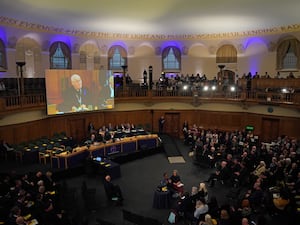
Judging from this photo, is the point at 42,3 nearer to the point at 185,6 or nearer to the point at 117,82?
the point at 185,6

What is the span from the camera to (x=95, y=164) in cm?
1514

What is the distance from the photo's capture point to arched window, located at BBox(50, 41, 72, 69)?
2266 cm

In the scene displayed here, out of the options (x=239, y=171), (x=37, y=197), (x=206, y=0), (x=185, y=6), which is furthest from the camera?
(x=185, y=6)

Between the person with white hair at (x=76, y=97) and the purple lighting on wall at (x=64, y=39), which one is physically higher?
the purple lighting on wall at (x=64, y=39)

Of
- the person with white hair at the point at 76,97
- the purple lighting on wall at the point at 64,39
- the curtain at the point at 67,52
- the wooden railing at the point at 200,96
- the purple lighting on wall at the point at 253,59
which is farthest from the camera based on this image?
the purple lighting on wall at the point at 253,59

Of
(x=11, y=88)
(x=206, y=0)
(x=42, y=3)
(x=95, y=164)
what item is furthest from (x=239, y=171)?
(x=11, y=88)

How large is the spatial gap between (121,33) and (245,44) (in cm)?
1035

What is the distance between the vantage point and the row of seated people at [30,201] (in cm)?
873

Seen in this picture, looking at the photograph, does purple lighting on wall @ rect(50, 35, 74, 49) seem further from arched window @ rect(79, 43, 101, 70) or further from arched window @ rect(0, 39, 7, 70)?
arched window @ rect(0, 39, 7, 70)

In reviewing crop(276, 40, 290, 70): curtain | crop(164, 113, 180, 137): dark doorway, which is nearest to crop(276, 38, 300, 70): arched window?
crop(276, 40, 290, 70): curtain

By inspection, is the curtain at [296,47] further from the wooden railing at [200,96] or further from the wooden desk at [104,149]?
the wooden desk at [104,149]

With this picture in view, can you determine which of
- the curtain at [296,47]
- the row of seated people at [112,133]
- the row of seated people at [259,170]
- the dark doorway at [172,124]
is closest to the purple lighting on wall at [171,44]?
the dark doorway at [172,124]

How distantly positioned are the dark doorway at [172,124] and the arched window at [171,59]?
16.0ft

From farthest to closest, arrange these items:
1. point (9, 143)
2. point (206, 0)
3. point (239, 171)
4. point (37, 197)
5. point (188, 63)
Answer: point (188, 63)
point (9, 143)
point (206, 0)
point (239, 171)
point (37, 197)
